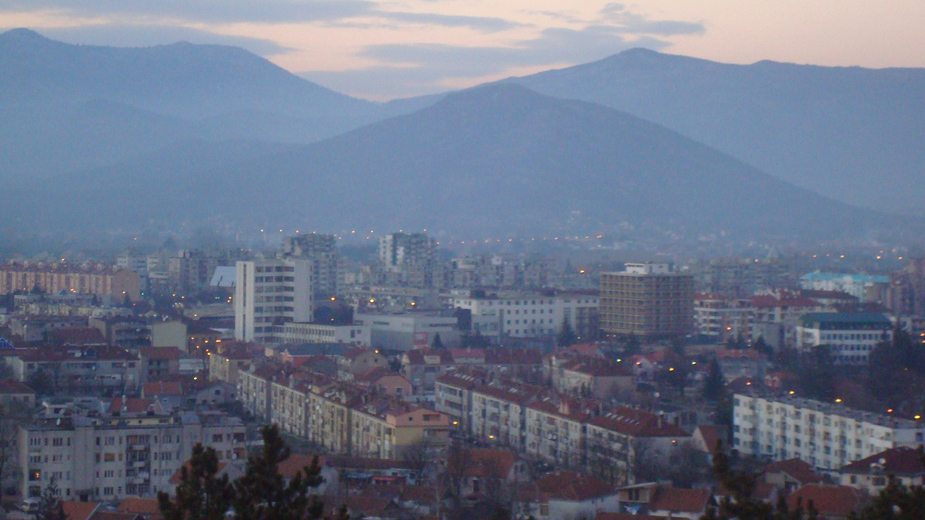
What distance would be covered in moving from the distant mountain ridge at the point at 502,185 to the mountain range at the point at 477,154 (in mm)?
167

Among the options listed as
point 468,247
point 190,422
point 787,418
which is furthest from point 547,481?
point 468,247

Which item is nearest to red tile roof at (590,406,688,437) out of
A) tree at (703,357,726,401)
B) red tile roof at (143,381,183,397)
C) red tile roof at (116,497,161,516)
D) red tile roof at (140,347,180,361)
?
tree at (703,357,726,401)

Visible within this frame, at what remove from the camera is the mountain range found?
82812 millimetres

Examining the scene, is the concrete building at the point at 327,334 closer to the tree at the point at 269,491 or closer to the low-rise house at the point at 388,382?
the low-rise house at the point at 388,382

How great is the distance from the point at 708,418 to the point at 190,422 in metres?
5.45

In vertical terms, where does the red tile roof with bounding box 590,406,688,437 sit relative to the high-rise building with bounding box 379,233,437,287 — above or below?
below

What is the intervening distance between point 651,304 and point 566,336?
2.66 metres

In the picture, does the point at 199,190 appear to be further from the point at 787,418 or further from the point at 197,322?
the point at 787,418

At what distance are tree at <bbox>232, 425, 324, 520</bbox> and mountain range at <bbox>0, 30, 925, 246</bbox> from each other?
69.4 m

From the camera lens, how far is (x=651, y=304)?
2617 cm

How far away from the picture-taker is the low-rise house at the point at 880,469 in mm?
10117

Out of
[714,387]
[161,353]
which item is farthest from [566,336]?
[161,353]

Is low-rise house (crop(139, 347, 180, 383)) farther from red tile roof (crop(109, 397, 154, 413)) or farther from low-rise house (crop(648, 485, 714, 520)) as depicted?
low-rise house (crop(648, 485, 714, 520))

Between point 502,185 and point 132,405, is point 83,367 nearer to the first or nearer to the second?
point 132,405
